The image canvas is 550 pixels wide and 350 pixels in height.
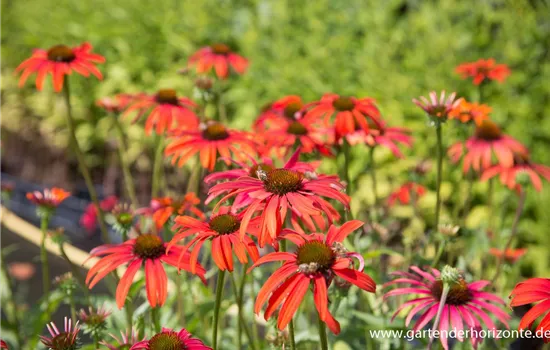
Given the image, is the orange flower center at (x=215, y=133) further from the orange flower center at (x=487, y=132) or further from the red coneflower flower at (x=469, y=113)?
the orange flower center at (x=487, y=132)

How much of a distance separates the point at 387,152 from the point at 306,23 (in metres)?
1.01

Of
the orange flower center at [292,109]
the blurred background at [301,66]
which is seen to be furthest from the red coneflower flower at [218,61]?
the orange flower center at [292,109]

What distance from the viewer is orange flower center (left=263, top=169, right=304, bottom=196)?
0.91m

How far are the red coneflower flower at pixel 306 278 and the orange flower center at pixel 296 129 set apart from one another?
510mm

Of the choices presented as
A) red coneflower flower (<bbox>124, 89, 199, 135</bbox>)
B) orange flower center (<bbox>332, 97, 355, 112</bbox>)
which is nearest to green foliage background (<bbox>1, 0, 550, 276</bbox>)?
orange flower center (<bbox>332, 97, 355, 112</bbox>)

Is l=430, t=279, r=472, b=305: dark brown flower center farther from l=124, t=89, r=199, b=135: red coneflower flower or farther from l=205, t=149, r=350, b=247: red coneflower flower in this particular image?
l=124, t=89, r=199, b=135: red coneflower flower

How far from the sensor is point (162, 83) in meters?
3.54

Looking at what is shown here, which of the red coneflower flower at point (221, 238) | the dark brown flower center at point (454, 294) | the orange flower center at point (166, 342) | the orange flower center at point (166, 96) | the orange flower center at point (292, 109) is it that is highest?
the orange flower center at point (166, 96)

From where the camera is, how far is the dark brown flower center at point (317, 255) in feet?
2.70

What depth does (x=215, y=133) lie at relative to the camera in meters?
1.30

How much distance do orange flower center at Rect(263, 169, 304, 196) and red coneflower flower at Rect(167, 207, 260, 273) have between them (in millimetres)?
67

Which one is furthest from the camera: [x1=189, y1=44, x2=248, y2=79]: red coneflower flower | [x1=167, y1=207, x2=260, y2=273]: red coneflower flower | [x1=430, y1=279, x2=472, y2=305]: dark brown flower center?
[x1=189, y1=44, x2=248, y2=79]: red coneflower flower

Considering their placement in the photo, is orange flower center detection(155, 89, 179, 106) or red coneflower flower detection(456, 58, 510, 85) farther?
red coneflower flower detection(456, 58, 510, 85)

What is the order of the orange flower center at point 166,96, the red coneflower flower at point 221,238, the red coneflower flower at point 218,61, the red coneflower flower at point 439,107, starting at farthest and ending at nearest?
the red coneflower flower at point 218,61
the orange flower center at point 166,96
the red coneflower flower at point 439,107
the red coneflower flower at point 221,238
